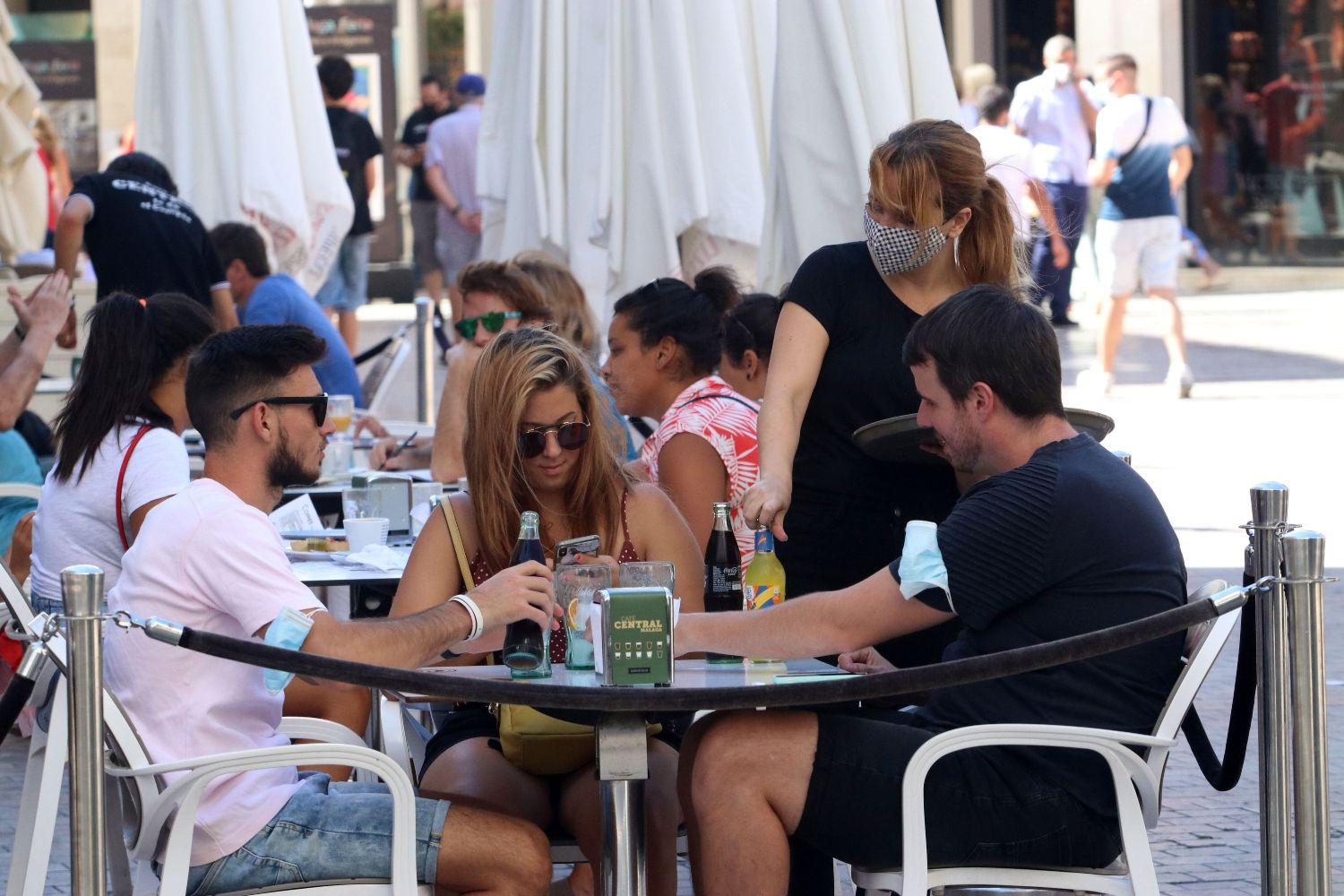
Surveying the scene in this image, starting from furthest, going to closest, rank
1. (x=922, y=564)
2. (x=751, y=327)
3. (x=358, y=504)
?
(x=751, y=327) < (x=358, y=504) < (x=922, y=564)

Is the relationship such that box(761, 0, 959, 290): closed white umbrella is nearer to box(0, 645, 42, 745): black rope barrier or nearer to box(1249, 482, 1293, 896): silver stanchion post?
box(1249, 482, 1293, 896): silver stanchion post

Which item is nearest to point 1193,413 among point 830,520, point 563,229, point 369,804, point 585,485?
point 563,229

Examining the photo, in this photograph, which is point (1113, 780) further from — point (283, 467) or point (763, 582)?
point (283, 467)

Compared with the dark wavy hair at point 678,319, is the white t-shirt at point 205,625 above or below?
below

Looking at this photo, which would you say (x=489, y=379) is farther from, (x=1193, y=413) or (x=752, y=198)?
(x=1193, y=413)

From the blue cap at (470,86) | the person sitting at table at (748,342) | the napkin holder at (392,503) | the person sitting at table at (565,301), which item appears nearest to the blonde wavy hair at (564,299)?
the person sitting at table at (565,301)

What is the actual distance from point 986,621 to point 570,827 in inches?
36.8

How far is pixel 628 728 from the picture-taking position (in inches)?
117

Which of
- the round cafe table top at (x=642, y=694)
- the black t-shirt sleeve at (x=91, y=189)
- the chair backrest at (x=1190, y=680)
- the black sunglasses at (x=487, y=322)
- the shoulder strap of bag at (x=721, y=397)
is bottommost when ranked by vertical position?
the chair backrest at (x=1190, y=680)

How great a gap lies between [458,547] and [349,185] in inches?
393

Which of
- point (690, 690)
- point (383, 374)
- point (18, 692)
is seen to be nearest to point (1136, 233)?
point (383, 374)

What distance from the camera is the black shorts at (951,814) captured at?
10.0 ft

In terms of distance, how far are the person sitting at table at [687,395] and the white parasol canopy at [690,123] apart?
1.73ft

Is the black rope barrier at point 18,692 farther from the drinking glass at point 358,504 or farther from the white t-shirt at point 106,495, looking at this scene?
the drinking glass at point 358,504
